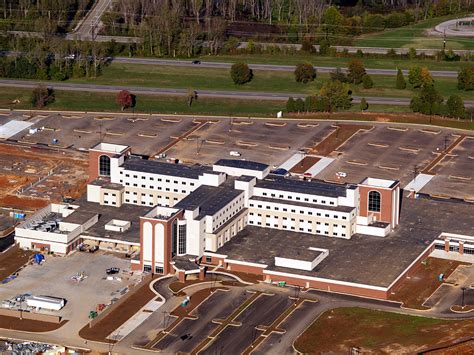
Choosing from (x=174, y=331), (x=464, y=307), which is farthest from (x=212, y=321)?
(x=464, y=307)

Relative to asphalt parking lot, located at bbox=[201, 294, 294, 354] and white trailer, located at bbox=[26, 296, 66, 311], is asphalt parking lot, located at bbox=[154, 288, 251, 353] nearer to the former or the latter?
asphalt parking lot, located at bbox=[201, 294, 294, 354]

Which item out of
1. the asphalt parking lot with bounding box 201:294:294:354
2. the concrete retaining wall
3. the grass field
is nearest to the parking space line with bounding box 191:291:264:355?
the asphalt parking lot with bounding box 201:294:294:354

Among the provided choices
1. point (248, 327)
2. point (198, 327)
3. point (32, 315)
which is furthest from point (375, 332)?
point (32, 315)

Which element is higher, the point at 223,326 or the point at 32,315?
the point at 223,326

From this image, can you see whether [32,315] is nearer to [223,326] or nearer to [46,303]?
[46,303]

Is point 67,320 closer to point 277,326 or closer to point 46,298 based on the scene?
point 46,298

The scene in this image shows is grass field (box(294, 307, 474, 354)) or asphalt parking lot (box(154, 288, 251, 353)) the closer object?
asphalt parking lot (box(154, 288, 251, 353))
